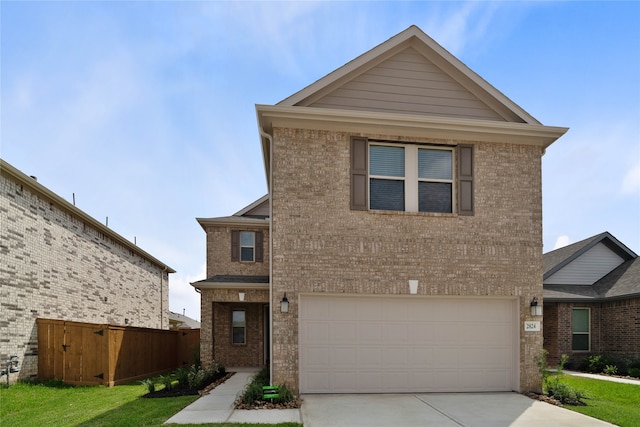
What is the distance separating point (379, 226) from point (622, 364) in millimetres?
Result: 11478

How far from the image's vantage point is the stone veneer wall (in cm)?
891

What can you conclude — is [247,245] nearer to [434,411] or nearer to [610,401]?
[434,411]

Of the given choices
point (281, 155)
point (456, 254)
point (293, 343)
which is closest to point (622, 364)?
point (456, 254)

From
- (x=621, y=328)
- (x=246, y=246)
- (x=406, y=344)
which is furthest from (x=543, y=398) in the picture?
(x=246, y=246)

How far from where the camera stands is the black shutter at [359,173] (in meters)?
9.17

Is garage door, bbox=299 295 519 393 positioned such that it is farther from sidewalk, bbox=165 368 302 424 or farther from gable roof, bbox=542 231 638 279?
gable roof, bbox=542 231 638 279

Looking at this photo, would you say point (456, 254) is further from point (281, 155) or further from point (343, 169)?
point (281, 155)

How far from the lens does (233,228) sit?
16.6 metres

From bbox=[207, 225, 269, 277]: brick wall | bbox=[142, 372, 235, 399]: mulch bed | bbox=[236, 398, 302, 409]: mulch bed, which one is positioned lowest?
bbox=[142, 372, 235, 399]: mulch bed

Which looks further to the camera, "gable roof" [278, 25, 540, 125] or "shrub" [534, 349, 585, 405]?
"gable roof" [278, 25, 540, 125]

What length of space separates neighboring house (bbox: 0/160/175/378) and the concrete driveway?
7.90 metres

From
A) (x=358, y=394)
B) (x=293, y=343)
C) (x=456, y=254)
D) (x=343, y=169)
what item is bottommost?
(x=358, y=394)

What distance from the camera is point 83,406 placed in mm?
8734

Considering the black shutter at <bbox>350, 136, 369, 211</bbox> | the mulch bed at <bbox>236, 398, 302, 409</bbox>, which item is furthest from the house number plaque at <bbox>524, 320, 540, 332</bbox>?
the mulch bed at <bbox>236, 398, 302, 409</bbox>
